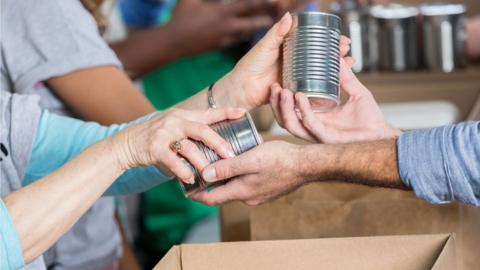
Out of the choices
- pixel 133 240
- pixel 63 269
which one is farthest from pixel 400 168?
pixel 133 240

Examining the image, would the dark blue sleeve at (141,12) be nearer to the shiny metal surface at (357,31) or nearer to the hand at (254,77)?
the shiny metal surface at (357,31)

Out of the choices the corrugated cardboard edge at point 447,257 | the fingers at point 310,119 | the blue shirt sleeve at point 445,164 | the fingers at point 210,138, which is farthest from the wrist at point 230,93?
the corrugated cardboard edge at point 447,257

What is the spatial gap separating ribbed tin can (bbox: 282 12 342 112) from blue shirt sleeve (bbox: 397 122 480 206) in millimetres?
135

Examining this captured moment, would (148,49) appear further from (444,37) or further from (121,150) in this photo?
(121,150)

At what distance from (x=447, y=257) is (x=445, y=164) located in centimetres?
14

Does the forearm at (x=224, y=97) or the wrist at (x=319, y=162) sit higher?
the forearm at (x=224, y=97)

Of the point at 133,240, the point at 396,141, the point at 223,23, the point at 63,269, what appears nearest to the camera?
the point at 396,141

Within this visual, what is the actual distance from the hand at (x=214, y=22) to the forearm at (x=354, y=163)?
4.55ft

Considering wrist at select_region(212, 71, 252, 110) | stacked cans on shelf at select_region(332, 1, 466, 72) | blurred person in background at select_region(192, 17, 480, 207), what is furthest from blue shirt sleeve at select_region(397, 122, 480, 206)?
stacked cans on shelf at select_region(332, 1, 466, 72)

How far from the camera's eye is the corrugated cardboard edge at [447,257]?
997 mm

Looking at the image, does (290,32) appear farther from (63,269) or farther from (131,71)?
(131,71)

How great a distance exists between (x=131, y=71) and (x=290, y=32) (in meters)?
1.41

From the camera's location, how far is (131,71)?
263cm

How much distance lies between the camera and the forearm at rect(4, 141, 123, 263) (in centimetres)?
116
